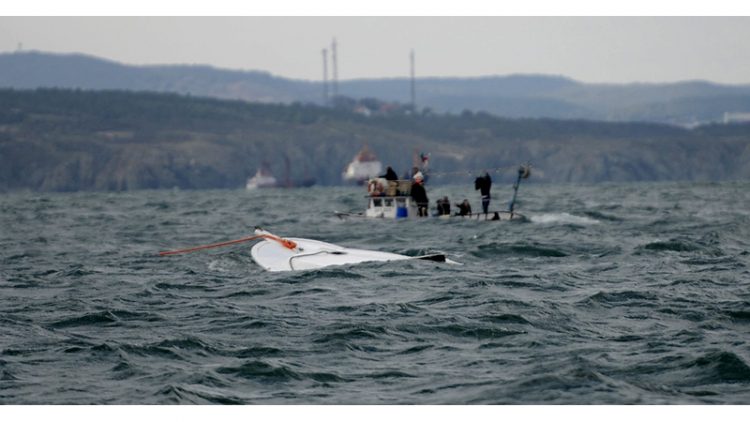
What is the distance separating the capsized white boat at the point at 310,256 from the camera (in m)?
35.1

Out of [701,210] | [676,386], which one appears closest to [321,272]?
[676,386]

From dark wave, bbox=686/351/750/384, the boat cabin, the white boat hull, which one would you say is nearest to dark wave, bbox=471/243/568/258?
the white boat hull

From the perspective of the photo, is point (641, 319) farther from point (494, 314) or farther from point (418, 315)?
point (418, 315)

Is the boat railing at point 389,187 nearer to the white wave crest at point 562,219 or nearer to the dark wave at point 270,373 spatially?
the white wave crest at point 562,219

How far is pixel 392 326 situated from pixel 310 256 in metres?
11.8

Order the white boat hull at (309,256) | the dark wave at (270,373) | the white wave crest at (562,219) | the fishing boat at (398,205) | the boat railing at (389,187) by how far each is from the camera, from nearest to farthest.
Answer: the dark wave at (270,373)
the white boat hull at (309,256)
the white wave crest at (562,219)
the fishing boat at (398,205)
the boat railing at (389,187)

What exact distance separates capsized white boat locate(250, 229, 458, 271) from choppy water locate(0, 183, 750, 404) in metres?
0.78

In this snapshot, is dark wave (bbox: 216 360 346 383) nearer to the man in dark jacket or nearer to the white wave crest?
the white wave crest

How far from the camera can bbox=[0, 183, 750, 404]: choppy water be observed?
1872 cm

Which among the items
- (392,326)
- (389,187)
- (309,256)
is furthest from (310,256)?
(389,187)

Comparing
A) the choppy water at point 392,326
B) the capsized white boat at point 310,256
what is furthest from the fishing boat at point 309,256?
the choppy water at point 392,326

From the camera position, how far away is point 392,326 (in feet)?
79.2

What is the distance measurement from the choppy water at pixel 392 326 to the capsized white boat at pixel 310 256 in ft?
2.56

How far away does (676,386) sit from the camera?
18562 millimetres
